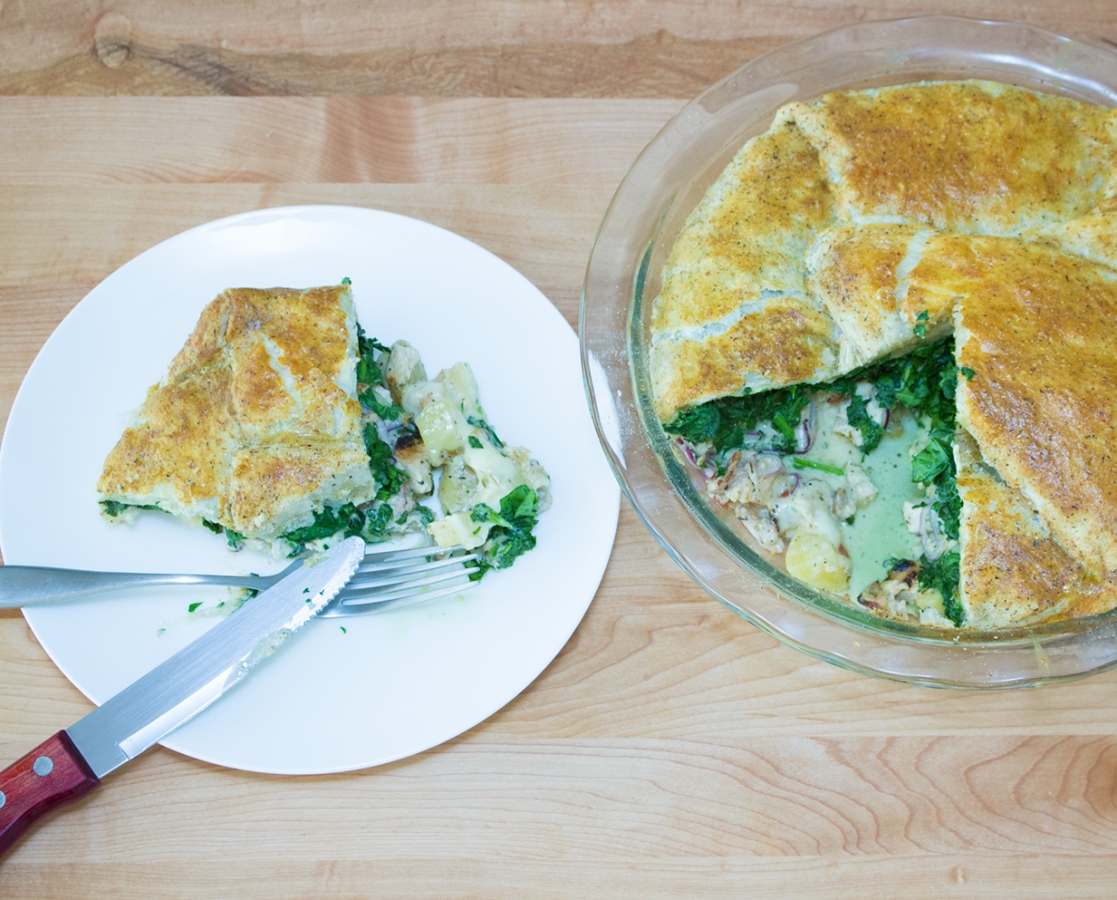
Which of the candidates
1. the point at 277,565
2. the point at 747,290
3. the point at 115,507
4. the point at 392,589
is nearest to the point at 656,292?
the point at 747,290

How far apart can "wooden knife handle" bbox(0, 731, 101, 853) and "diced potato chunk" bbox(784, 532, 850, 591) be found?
8.21ft

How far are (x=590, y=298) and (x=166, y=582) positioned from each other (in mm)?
1791

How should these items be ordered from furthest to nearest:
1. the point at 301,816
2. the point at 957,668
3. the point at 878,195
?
the point at 878,195, the point at 301,816, the point at 957,668

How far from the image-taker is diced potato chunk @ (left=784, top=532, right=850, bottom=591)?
130 inches

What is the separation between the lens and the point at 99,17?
4113 mm

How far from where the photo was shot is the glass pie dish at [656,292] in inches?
116

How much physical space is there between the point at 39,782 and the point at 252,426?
4.37 feet

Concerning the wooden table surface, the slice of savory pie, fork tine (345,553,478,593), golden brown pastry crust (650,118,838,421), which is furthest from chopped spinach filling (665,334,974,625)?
the slice of savory pie

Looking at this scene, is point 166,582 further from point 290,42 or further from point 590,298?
point 290,42

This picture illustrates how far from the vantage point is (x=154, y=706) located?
3.00 meters

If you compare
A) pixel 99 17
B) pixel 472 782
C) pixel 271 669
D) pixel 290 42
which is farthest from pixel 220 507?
pixel 99 17

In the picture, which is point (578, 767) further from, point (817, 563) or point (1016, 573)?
point (1016, 573)

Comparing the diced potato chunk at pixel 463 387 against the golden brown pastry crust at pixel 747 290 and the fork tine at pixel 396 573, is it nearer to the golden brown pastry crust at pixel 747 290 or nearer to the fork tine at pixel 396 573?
the fork tine at pixel 396 573

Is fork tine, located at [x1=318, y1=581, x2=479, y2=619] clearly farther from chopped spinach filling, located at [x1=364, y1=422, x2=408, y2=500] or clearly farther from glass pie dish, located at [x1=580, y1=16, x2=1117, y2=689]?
glass pie dish, located at [x1=580, y1=16, x2=1117, y2=689]
